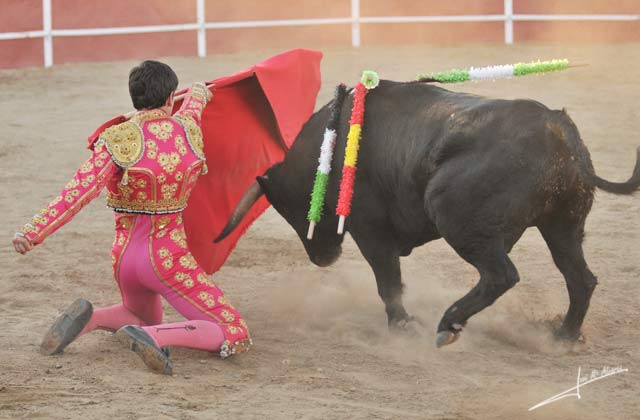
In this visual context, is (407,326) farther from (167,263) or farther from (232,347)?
(167,263)

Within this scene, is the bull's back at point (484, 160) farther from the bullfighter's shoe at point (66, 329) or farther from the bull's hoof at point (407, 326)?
the bullfighter's shoe at point (66, 329)

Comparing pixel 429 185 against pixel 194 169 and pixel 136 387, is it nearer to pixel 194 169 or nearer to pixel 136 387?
pixel 194 169

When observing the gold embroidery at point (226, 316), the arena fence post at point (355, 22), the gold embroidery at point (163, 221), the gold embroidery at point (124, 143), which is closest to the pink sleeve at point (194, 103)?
the gold embroidery at point (124, 143)

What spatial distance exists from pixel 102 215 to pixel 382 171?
2716 millimetres

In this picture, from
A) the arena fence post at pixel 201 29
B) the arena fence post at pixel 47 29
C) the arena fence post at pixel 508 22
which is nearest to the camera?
the arena fence post at pixel 47 29

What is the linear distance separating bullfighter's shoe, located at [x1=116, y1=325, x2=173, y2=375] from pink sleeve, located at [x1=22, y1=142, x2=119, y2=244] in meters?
0.42

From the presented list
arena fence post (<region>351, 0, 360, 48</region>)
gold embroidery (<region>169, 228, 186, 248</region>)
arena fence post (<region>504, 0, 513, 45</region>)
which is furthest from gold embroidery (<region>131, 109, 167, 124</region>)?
arena fence post (<region>504, 0, 513, 45</region>)

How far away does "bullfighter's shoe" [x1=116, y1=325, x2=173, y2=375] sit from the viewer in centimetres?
379

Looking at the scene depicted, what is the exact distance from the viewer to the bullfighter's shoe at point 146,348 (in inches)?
149

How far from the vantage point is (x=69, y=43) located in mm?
11219

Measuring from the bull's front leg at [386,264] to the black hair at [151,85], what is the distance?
3.79ft

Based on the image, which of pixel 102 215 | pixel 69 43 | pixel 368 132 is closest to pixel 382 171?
pixel 368 132

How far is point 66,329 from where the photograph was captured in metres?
4.02

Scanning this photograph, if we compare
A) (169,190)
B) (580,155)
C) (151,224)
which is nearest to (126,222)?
(151,224)
